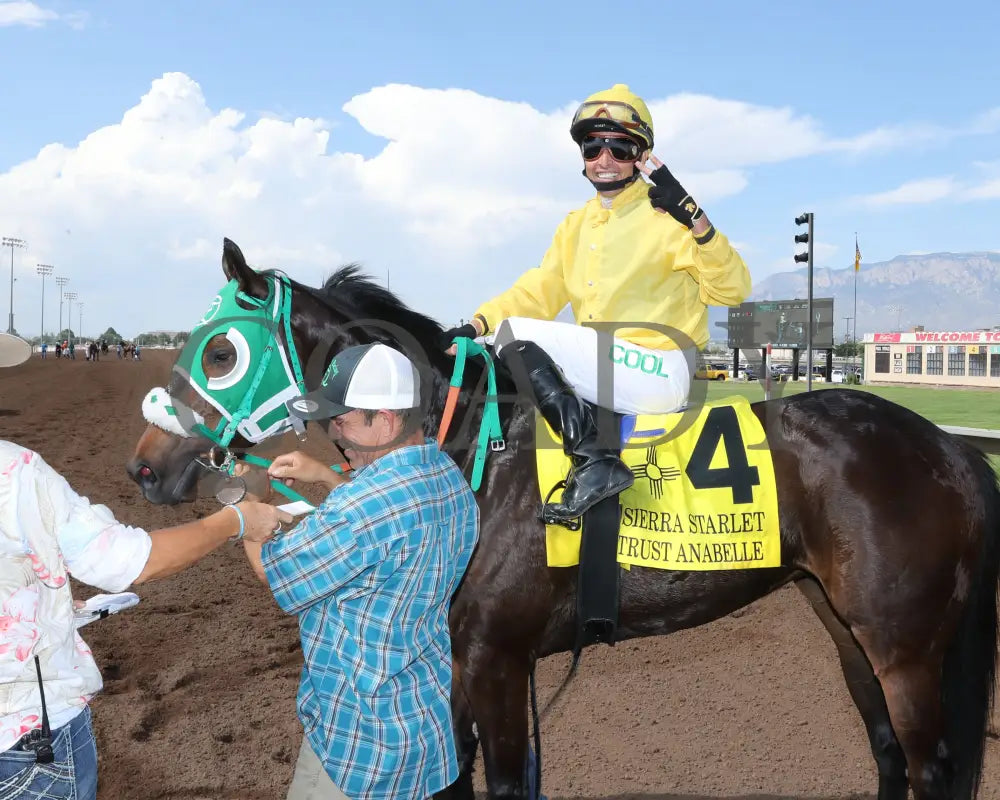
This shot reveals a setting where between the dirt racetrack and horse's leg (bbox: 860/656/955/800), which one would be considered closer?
horse's leg (bbox: 860/656/955/800)

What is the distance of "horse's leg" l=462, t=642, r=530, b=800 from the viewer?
2.55 m

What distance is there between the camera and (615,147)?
3.09 meters

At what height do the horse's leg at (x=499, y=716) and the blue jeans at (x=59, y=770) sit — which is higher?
the blue jeans at (x=59, y=770)

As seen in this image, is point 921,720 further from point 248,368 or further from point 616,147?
point 248,368

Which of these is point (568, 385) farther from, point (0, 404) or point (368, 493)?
point (0, 404)

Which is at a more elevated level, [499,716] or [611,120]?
[611,120]

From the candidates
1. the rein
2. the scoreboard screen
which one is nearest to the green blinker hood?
the rein

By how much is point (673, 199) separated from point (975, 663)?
211cm

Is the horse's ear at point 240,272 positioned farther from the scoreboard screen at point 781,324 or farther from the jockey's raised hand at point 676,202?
the scoreboard screen at point 781,324

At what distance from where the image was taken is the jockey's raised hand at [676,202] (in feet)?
9.25

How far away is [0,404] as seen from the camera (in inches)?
826

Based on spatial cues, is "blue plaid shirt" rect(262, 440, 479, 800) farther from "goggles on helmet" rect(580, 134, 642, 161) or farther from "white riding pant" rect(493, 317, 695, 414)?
"goggles on helmet" rect(580, 134, 642, 161)

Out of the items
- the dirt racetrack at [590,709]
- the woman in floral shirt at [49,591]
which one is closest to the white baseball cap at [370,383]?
the woman in floral shirt at [49,591]

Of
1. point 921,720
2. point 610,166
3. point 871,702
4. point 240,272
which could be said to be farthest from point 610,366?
point 871,702
